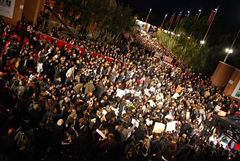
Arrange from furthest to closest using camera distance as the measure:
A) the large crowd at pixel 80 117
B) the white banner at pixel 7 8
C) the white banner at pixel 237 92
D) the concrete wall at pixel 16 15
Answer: the white banner at pixel 237 92 < the concrete wall at pixel 16 15 < the white banner at pixel 7 8 < the large crowd at pixel 80 117

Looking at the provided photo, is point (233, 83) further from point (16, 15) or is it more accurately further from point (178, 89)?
point (16, 15)

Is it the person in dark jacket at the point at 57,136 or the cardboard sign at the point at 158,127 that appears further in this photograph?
the cardboard sign at the point at 158,127

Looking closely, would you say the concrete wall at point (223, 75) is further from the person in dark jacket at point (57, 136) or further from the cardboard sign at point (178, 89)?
the person in dark jacket at point (57, 136)

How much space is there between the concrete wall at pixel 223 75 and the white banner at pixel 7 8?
82.1 ft

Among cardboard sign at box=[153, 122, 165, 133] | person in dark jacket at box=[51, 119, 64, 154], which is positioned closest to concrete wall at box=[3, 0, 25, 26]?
person in dark jacket at box=[51, 119, 64, 154]

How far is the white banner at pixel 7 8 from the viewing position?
14.6 m

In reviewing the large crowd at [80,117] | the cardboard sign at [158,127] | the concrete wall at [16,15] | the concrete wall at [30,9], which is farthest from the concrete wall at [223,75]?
the concrete wall at [16,15]

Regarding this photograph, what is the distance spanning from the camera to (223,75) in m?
24.4

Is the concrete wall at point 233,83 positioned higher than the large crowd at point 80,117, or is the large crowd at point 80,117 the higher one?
the concrete wall at point 233,83

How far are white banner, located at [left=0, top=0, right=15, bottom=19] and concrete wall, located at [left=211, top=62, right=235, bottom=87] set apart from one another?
2503cm

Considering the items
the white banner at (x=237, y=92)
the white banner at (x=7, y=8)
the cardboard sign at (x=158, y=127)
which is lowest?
the cardboard sign at (x=158, y=127)

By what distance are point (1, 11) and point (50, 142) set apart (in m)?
13.8

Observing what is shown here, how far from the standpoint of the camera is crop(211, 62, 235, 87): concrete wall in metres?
24.2

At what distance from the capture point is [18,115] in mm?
6395
